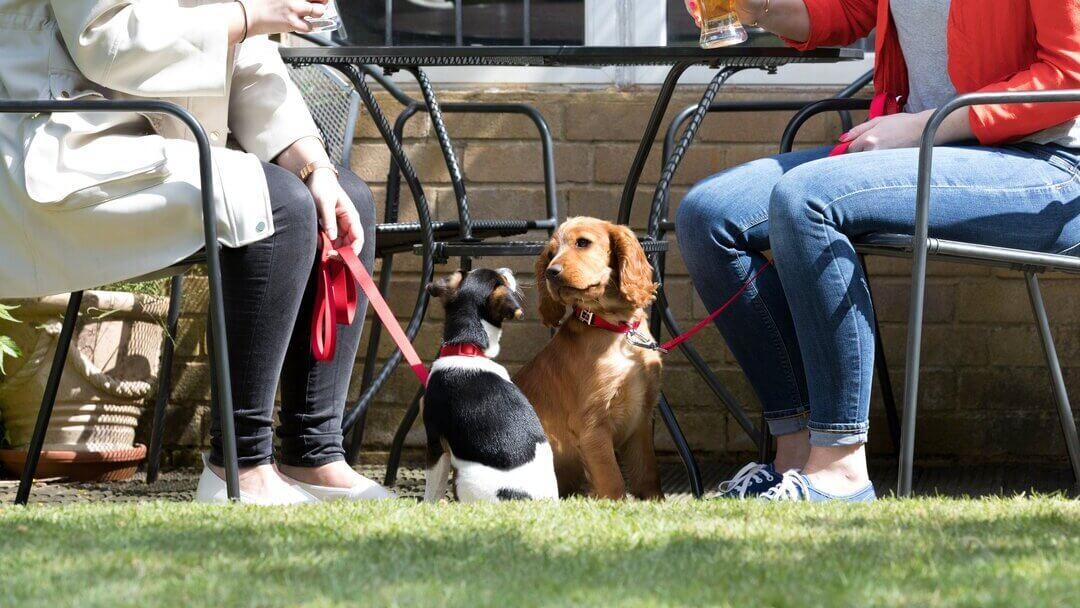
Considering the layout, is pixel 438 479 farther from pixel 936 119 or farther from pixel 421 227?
pixel 936 119

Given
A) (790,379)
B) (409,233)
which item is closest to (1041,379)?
(790,379)

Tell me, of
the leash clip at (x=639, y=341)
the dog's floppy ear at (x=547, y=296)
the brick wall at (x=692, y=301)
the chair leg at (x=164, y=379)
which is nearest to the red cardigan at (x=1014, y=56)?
the leash clip at (x=639, y=341)

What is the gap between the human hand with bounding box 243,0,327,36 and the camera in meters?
2.69

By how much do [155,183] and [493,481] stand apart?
3.26 feet

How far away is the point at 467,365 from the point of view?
2.95 meters

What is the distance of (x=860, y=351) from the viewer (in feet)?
8.90

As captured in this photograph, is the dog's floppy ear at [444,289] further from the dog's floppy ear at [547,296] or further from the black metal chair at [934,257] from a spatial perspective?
the black metal chair at [934,257]

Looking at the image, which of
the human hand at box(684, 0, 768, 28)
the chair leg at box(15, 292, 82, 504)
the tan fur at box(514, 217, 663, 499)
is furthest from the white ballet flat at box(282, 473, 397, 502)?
the human hand at box(684, 0, 768, 28)

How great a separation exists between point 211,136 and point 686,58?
118 centimetres

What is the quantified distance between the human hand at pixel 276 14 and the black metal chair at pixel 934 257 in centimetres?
134

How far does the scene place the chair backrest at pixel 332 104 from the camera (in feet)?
13.7

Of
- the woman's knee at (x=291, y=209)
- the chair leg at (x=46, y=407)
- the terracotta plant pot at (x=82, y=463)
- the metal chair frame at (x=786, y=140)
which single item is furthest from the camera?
the terracotta plant pot at (x=82, y=463)

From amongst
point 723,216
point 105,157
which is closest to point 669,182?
point 723,216

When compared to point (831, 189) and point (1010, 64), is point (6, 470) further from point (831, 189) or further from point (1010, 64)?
point (1010, 64)
